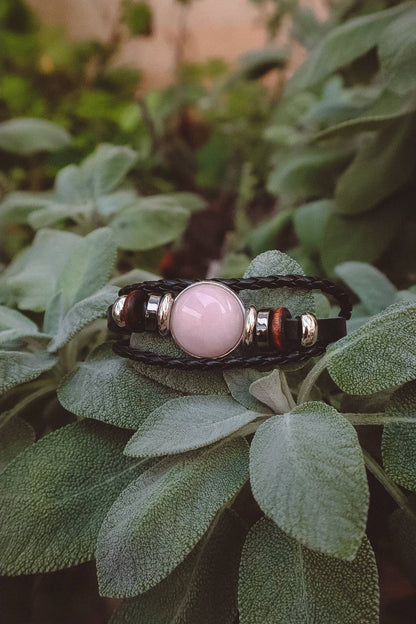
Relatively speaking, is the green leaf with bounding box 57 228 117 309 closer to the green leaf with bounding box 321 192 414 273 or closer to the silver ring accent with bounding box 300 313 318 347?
the silver ring accent with bounding box 300 313 318 347

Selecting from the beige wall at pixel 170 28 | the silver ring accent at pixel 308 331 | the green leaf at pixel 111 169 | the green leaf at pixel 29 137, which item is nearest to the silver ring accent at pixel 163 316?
the silver ring accent at pixel 308 331

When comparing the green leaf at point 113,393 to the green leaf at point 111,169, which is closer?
the green leaf at point 113,393

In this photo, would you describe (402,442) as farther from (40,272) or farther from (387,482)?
(40,272)

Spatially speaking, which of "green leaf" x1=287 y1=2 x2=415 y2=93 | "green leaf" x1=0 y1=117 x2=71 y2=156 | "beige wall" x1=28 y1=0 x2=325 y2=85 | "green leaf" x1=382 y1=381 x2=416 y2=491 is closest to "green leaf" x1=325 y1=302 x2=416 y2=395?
"green leaf" x1=382 y1=381 x2=416 y2=491

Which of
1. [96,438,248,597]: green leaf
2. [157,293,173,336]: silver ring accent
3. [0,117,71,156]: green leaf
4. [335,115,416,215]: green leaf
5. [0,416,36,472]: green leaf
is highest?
[0,117,71,156]: green leaf

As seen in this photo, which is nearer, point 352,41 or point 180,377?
point 180,377

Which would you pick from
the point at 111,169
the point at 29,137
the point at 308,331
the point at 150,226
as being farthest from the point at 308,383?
the point at 29,137

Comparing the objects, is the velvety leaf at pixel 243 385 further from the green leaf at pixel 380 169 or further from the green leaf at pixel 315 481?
the green leaf at pixel 380 169
